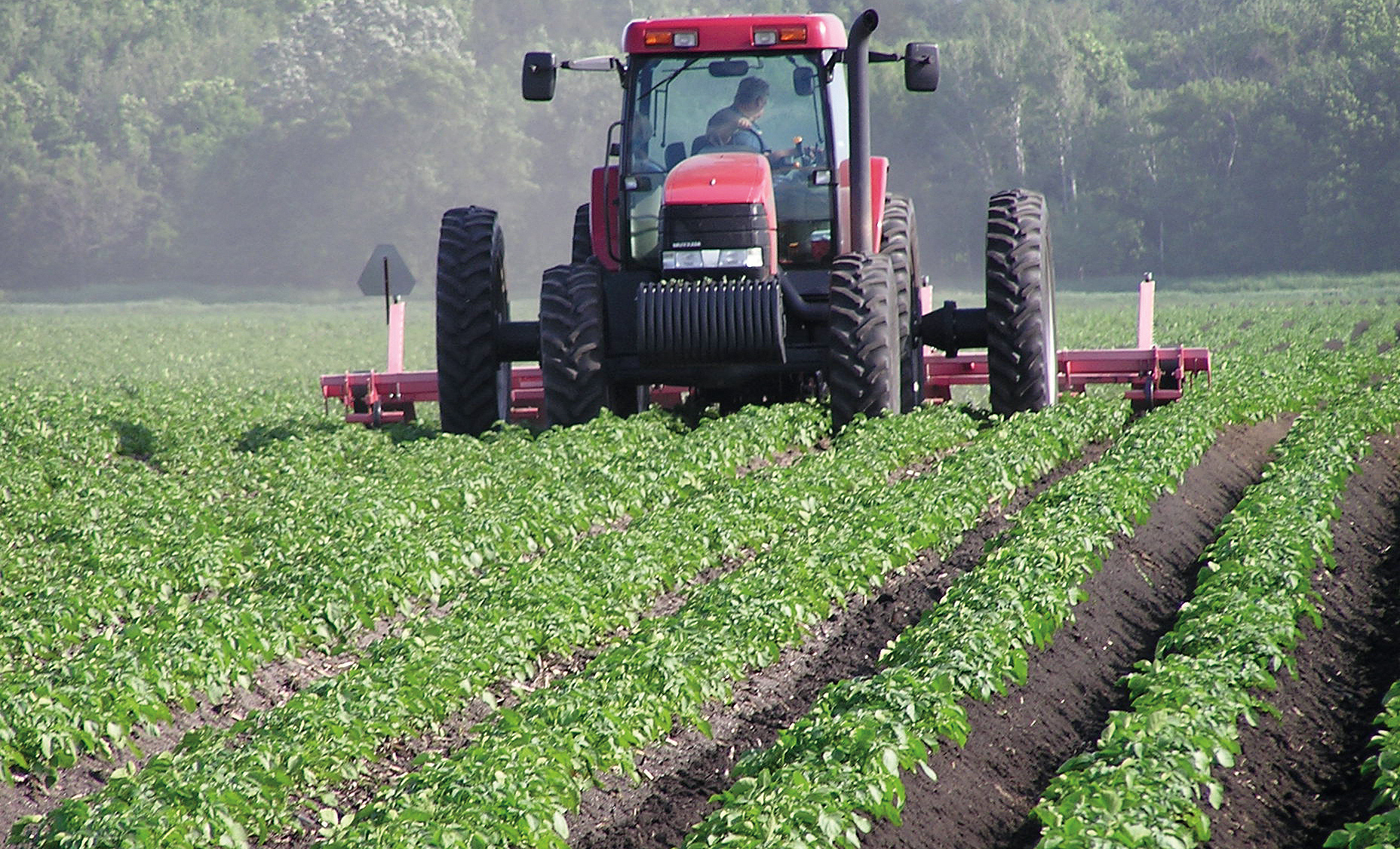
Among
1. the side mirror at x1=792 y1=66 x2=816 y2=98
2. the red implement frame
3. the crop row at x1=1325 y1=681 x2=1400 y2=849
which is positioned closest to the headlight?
the side mirror at x1=792 y1=66 x2=816 y2=98

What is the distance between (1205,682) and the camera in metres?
5.80

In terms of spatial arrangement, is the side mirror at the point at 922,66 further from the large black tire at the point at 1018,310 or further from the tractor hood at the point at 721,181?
the large black tire at the point at 1018,310

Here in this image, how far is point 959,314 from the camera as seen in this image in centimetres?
1209

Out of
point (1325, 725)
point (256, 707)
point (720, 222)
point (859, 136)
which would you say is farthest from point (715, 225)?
point (1325, 725)

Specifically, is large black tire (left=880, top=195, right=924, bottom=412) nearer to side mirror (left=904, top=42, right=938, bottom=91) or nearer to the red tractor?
the red tractor

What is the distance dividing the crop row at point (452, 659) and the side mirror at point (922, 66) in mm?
2547

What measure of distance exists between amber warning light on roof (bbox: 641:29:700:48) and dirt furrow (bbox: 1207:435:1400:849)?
557 cm

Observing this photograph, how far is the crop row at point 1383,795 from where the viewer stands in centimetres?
453

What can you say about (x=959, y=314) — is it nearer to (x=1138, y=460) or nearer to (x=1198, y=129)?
(x=1138, y=460)

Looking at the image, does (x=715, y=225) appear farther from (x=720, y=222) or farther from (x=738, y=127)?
(x=738, y=127)

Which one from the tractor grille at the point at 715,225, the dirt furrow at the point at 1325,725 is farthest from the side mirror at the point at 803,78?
the dirt furrow at the point at 1325,725

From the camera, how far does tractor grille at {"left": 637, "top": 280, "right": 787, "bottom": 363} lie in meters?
10.3

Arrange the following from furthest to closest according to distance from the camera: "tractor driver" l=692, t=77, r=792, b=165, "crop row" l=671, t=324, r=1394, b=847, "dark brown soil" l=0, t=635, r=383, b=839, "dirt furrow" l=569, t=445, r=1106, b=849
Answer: "tractor driver" l=692, t=77, r=792, b=165
"dark brown soil" l=0, t=635, r=383, b=839
"dirt furrow" l=569, t=445, r=1106, b=849
"crop row" l=671, t=324, r=1394, b=847

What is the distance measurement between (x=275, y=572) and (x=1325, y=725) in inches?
194
